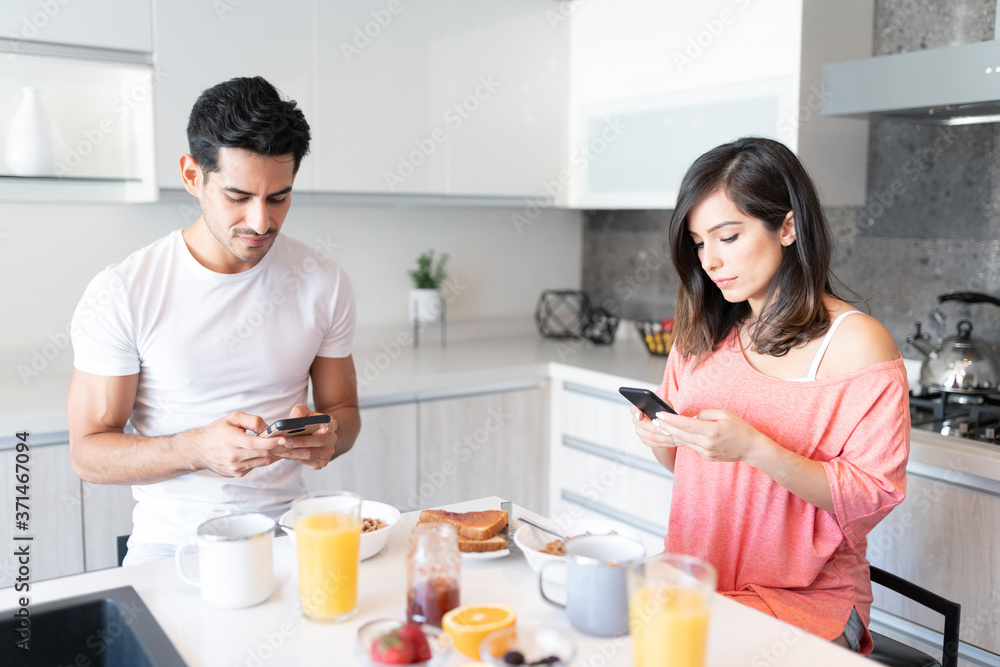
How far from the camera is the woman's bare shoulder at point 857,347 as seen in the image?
1.40m

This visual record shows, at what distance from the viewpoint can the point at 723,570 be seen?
4.97 ft

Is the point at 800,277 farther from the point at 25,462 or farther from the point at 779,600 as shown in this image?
the point at 25,462

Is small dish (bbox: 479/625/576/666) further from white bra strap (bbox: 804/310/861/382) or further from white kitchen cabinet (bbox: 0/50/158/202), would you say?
white kitchen cabinet (bbox: 0/50/158/202)

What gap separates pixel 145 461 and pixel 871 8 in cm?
233

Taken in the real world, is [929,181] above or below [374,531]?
above

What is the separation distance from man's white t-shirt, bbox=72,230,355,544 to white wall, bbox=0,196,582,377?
923 millimetres

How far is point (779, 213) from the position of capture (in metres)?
1.45

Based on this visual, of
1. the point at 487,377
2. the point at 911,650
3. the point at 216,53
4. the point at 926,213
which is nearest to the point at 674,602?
the point at 911,650

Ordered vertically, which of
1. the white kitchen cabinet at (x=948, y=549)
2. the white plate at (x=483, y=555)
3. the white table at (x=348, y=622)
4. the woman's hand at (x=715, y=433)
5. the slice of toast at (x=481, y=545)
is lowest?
the white kitchen cabinet at (x=948, y=549)

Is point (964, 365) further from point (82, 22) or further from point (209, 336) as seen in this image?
point (82, 22)

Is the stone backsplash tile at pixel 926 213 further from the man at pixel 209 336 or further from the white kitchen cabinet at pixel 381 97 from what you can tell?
the man at pixel 209 336

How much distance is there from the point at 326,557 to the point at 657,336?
2108mm

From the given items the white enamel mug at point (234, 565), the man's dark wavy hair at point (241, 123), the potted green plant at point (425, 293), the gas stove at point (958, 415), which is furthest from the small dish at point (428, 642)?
the potted green plant at point (425, 293)

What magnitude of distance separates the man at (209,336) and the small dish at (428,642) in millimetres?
504
